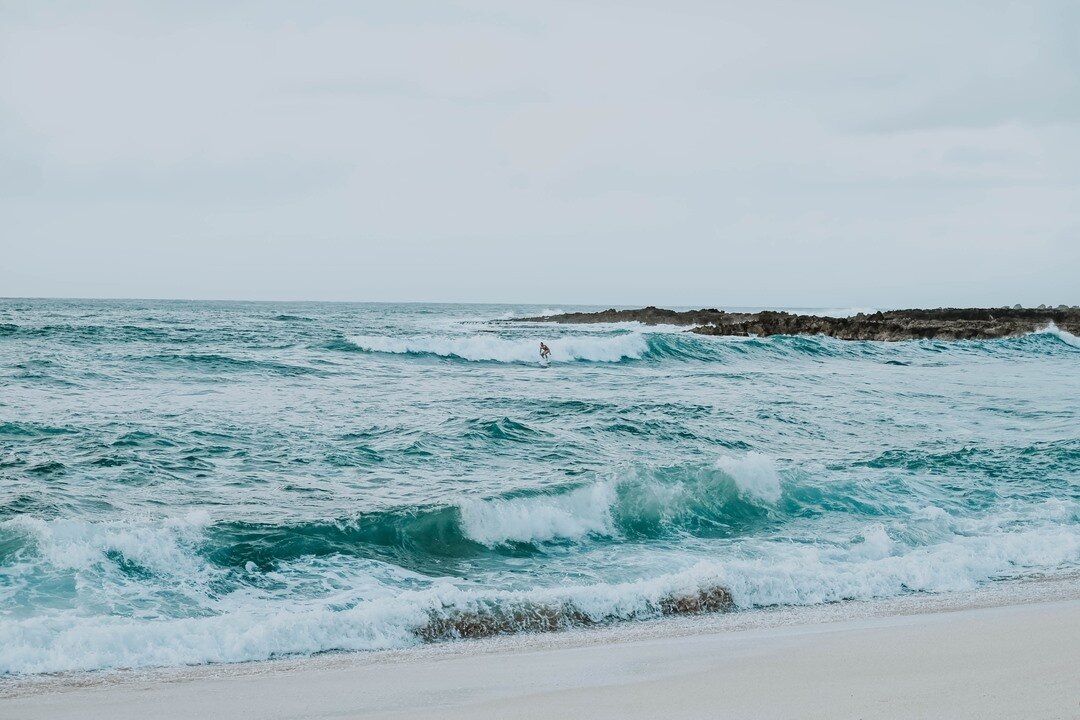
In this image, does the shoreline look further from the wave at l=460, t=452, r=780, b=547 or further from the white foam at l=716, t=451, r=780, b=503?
the white foam at l=716, t=451, r=780, b=503

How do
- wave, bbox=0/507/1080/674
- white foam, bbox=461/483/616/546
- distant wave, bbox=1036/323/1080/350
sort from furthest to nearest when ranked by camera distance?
distant wave, bbox=1036/323/1080/350, white foam, bbox=461/483/616/546, wave, bbox=0/507/1080/674

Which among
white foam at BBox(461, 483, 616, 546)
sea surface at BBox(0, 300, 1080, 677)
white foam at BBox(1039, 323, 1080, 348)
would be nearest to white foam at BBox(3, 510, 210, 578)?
sea surface at BBox(0, 300, 1080, 677)

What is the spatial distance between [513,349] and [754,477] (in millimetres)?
22104

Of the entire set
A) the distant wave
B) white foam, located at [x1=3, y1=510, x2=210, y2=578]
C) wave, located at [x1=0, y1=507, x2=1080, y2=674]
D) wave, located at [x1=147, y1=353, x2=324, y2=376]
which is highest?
the distant wave

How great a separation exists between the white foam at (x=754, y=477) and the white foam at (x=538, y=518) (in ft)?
5.91

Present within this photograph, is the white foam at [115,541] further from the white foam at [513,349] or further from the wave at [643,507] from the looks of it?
the white foam at [513,349]

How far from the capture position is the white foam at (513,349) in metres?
30.7

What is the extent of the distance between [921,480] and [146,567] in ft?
29.4

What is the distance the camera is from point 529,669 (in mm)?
4727

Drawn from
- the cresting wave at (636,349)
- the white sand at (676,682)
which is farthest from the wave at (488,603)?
the cresting wave at (636,349)

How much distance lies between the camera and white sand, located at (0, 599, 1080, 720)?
3.70m

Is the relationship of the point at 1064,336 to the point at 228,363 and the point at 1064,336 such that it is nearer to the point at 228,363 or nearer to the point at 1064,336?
the point at 1064,336

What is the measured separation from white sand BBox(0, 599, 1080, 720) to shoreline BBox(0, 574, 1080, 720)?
0.01 meters

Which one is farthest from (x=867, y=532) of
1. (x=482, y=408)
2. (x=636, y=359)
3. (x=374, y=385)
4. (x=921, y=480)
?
(x=636, y=359)
